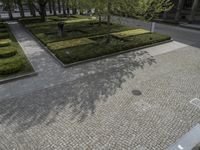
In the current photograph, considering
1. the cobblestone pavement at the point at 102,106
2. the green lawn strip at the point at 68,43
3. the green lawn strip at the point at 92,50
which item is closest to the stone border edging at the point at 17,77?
the cobblestone pavement at the point at 102,106

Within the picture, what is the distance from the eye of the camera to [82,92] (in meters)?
7.75

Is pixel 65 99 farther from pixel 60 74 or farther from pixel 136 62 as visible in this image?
pixel 136 62

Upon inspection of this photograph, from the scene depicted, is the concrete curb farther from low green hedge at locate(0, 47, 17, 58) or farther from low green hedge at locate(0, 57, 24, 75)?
low green hedge at locate(0, 47, 17, 58)

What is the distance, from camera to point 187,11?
87.2 feet

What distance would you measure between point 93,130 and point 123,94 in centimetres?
250

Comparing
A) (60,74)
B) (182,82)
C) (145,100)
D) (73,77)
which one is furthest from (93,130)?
(182,82)

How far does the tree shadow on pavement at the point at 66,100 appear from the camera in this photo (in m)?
6.16

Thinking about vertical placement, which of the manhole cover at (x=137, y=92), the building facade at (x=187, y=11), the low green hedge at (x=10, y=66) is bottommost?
the manhole cover at (x=137, y=92)

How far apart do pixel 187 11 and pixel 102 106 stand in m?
26.6

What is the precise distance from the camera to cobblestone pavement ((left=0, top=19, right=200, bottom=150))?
5.23 m

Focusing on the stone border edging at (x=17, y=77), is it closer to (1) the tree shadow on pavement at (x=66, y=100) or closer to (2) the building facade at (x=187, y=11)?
(1) the tree shadow on pavement at (x=66, y=100)

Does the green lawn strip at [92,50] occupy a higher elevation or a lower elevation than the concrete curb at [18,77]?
higher

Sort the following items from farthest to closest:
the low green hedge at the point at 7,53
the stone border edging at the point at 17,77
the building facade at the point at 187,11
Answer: the building facade at the point at 187,11 → the low green hedge at the point at 7,53 → the stone border edging at the point at 17,77

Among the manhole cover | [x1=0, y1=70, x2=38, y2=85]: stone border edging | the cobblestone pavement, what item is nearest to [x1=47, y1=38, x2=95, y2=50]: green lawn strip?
the cobblestone pavement
